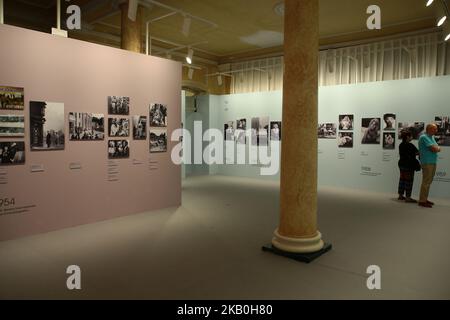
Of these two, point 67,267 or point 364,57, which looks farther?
point 364,57

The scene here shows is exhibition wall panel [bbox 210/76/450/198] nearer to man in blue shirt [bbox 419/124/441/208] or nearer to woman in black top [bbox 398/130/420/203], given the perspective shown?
woman in black top [bbox 398/130/420/203]

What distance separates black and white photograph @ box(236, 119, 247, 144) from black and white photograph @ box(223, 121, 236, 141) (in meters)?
0.25

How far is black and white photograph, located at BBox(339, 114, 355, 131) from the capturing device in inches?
432

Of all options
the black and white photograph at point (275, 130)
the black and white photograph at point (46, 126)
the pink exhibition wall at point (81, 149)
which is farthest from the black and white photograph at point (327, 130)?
the black and white photograph at point (46, 126)

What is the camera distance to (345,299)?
3674 millimetres

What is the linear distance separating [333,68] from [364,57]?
3.62 feet

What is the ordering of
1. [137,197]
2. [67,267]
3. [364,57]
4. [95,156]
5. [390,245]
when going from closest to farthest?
[67,267] → [390,245] → [95,156] → [137,197] → [364,57]

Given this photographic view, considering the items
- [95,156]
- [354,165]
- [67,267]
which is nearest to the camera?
[67,267]

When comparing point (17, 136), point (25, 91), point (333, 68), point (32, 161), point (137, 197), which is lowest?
point (137, 197)

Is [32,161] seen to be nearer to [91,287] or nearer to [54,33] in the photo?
[54,33]

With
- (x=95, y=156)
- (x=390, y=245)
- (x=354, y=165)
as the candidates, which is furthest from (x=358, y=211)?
(x=95, y=156)

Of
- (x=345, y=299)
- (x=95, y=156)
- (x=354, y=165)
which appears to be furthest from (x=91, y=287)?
(x=354, y=165)

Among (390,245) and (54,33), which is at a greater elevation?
(54,33)

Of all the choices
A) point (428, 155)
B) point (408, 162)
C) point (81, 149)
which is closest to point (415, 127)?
point (408, 162)
